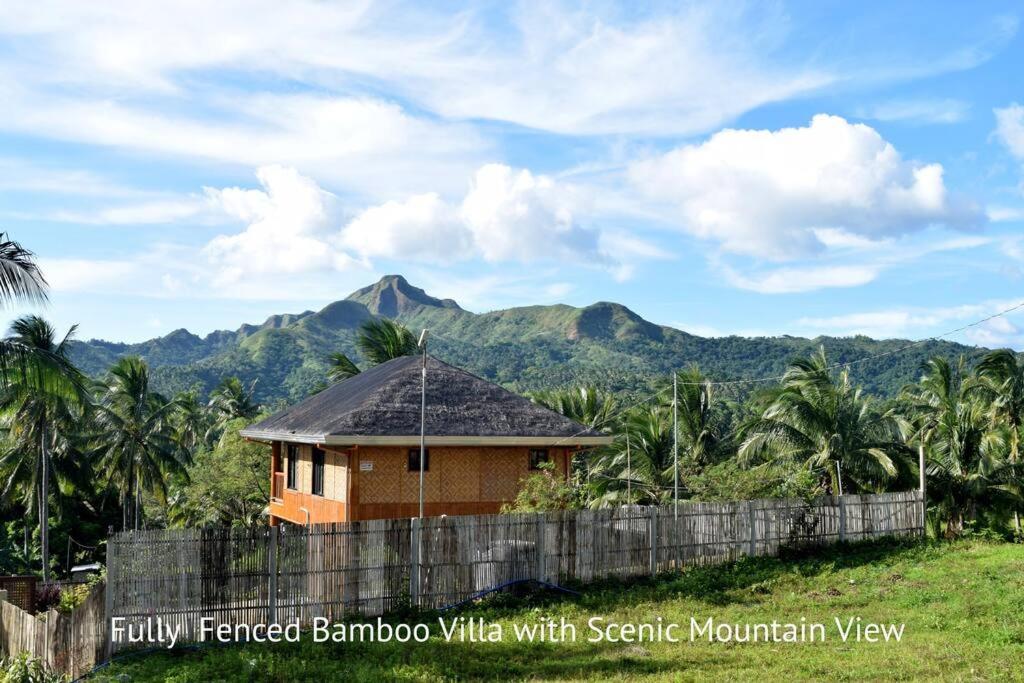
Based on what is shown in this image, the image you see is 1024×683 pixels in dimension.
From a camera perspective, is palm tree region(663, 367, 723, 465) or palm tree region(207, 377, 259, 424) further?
palm tree region(207, 377, 259, 424)

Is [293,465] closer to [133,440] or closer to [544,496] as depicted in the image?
[544,496]

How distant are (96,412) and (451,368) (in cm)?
2356

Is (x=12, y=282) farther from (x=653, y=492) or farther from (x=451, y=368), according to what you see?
(x=653, y=492)

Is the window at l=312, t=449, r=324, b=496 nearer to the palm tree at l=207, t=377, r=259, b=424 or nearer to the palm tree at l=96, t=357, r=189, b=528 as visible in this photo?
the palm tree at l=96, t=357, r=189, b=528

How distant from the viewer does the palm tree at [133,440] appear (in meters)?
40.7

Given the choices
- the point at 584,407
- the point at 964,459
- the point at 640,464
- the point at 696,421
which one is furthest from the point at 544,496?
the point at 964,459

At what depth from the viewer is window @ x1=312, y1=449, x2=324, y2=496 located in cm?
2305

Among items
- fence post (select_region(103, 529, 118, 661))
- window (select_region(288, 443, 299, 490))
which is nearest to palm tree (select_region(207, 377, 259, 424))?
window (select_region(288, 443, 299, 490))

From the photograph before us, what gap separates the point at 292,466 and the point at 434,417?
636 centimetres

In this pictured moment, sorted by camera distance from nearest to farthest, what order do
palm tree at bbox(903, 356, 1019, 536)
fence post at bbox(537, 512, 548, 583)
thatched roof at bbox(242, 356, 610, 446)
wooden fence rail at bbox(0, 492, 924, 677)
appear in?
wooden fence rail at bbox(0, 492, 924, 677) < fence post at bbox(537, 512, 548, 583) < thatched roof at bbox(242, 356, 610, 446) < palm tree at bbox(903, 356, 1019, 536)

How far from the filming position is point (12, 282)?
1636 cm

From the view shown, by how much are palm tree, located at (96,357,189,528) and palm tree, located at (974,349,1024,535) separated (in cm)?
3381

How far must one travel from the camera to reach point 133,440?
40719mm

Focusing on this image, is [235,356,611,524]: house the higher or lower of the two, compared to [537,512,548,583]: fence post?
higher
